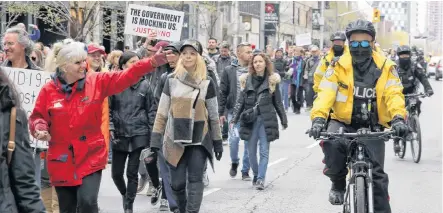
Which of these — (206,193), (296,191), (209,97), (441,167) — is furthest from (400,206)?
(441,167)

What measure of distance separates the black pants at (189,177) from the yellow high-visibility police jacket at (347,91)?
4.23ft

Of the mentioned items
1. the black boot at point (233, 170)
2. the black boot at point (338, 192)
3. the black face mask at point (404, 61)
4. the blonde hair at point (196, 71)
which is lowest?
the black boot at point (233, 170)

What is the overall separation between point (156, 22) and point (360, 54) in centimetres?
560

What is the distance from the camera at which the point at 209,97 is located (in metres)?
7.99

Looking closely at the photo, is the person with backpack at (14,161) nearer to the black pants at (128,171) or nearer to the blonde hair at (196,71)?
the blonde hair at (196,71)

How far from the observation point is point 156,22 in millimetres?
12188

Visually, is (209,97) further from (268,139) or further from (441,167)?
(441,167)

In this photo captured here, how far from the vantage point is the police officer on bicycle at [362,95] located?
6.93 meters

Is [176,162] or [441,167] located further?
[441,167]

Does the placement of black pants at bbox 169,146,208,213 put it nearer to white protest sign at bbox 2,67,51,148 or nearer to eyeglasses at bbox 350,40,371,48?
white protest sign at bbox 2,67,51,148

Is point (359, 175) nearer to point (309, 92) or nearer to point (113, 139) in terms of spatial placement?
point (113, 139)

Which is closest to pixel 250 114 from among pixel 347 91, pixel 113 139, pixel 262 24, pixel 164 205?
pixel 164 205

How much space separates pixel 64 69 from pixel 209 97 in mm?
1889

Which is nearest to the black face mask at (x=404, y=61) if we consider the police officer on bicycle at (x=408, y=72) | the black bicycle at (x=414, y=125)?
the police officer on bicycle at (x=408, y=72)
